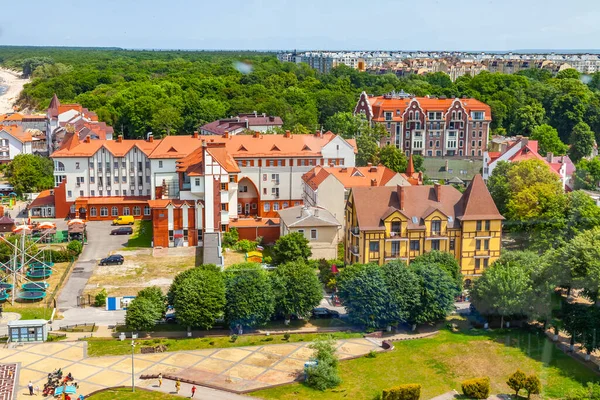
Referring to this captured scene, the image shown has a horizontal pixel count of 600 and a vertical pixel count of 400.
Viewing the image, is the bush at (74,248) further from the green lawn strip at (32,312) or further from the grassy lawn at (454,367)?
the grassy lawn at (454,367)

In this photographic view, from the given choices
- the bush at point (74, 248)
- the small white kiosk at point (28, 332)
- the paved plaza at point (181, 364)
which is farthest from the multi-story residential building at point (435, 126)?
the small white kiosk at point (28, 332)

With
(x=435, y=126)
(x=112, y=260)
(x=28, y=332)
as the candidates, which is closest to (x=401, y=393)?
(x=28, y=332)

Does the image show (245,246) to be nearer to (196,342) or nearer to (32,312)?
(196,342)

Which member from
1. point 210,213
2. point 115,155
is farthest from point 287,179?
point 115,155

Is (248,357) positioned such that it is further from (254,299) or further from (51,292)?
(51,292)

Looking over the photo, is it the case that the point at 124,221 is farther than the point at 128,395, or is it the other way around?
the point at 124,221

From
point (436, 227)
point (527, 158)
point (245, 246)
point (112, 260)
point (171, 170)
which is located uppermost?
point (527, 158)
